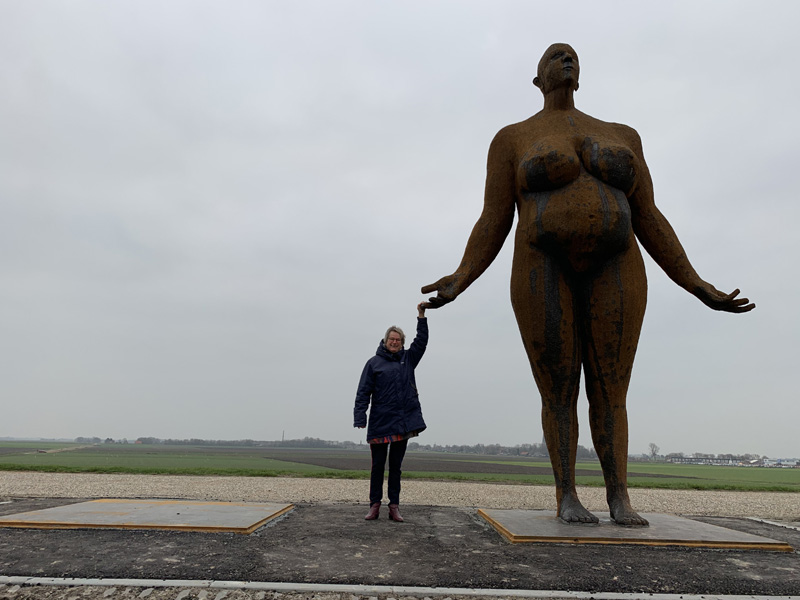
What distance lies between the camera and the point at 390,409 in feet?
16.6

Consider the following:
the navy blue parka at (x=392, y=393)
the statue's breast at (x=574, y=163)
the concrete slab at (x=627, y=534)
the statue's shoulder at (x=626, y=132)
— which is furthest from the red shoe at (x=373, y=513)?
the statue's shoulder at (x=626, y=132)

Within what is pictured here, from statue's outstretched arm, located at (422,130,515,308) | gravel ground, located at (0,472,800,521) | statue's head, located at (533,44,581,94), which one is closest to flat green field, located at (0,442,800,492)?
gravel ground, located at (0,472,800,521)

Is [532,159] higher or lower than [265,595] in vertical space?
higher

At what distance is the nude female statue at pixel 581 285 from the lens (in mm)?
4504

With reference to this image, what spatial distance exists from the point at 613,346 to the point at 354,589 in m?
3.07

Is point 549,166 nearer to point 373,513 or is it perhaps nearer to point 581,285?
point 581,285

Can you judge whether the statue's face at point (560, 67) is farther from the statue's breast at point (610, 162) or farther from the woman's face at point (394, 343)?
the woman's face at point (394, 343)

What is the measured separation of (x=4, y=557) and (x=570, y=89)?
5.65 meters

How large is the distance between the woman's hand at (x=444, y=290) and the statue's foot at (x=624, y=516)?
88.9 inches

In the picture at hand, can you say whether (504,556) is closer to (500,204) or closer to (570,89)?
(500,204)

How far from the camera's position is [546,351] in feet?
15.3

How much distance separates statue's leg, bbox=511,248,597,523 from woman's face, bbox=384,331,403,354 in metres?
1.30

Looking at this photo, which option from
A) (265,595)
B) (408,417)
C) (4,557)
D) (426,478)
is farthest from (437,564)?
(426,478)

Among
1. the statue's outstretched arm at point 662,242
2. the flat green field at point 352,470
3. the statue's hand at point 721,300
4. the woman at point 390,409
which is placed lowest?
the flat green field at point 352,470
